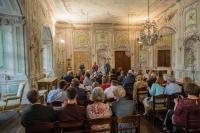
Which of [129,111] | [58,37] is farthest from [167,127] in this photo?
[58,37]

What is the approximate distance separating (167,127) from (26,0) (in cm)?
538

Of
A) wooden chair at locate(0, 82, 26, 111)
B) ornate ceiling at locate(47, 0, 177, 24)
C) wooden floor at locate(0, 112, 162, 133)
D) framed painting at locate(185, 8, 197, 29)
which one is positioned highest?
ornate ceiling at locate(47, 0, 177, 24)

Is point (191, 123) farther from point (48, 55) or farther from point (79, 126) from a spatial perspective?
point (48, 55)

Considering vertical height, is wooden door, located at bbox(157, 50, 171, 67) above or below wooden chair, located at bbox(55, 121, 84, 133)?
above

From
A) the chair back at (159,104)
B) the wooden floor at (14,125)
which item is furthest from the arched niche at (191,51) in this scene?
the wooden floor at (14,125)

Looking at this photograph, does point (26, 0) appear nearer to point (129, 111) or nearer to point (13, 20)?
point (13, 20)

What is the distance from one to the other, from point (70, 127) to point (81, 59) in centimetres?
1100

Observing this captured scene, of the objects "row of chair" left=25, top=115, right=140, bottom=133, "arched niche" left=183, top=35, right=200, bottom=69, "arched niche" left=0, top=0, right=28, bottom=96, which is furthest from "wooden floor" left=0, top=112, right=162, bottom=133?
"arched niche" left=183, top=35, right=200, bottom=69

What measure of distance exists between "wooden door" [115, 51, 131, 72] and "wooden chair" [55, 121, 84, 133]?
11415 mm

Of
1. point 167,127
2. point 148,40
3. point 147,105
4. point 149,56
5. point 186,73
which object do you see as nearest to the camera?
point 167,127

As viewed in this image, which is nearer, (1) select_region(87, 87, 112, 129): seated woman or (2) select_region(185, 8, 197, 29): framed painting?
(1) select_region(87, 87, 112, 129): seated woman

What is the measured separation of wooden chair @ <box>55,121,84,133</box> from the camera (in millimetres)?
2369

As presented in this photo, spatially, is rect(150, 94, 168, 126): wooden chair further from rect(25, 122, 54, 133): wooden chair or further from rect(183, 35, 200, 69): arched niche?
rect(183, 35, 200, 69): arched niche

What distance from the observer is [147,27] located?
7152 mm
